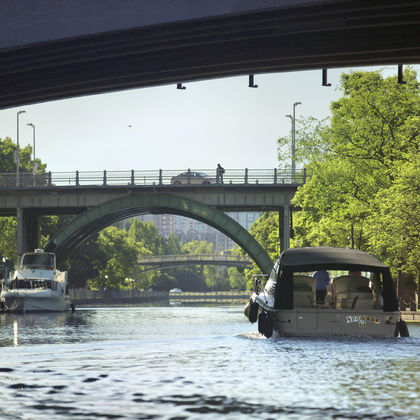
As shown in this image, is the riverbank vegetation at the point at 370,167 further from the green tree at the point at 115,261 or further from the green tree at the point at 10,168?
the green tree at the point at 115,261

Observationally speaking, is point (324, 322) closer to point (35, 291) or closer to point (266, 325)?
point (266, 325)

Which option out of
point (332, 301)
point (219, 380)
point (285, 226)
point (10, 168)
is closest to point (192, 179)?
point (285, 226)

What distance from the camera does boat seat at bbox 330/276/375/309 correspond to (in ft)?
72.3

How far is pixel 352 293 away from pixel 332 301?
1.01 meters

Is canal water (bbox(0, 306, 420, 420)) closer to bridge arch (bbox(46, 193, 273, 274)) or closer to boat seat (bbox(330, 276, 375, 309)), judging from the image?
boat seat (bbox(330, 276, 375, 309))

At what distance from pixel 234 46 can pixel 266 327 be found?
22.4 feet

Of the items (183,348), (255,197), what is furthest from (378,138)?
(183,348)

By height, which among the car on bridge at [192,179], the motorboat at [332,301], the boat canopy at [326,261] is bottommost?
the motorboat at [332,301]

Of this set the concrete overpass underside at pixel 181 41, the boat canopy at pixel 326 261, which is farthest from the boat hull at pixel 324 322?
the concrete overpass underside at pixel 181 41

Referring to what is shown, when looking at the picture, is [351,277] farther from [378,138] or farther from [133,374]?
[378,138]

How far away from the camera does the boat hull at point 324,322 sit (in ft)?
67.2

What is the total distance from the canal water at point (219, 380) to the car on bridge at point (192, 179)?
47578 mm

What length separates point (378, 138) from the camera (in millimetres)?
45812

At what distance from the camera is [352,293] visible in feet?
72.7
